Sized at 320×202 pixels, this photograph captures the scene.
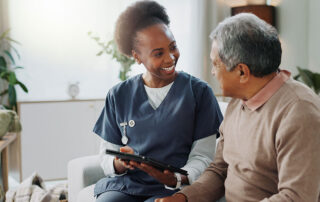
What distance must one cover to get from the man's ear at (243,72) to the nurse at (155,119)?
1.42ft

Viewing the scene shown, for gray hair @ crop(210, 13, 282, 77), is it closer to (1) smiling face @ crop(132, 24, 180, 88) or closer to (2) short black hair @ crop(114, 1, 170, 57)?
(1) smiling face @ crop(132, 24, 180, 88)

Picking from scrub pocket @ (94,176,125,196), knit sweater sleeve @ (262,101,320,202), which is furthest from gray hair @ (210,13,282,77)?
scrub pocket @ (94,176,125,196)

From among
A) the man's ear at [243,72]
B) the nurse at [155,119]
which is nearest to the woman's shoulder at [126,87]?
the nurse at [155,119]

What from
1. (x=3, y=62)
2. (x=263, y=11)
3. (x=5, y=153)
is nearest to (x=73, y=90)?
(x=3, y=62)

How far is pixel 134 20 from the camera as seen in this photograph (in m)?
1.65

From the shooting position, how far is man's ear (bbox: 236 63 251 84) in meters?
1.12

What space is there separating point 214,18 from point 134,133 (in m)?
3.23

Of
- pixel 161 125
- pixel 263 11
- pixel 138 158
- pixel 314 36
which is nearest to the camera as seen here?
pixel 138 158

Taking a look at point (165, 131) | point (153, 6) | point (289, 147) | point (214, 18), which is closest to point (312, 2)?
point (214, 18)

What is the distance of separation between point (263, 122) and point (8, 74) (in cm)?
308

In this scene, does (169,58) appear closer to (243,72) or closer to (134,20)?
(134,20)

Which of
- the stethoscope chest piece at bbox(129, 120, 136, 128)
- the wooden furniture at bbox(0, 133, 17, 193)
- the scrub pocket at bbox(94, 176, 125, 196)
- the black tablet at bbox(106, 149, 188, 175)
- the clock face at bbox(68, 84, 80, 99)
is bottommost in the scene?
the wooden furniture at bbox(0, 133, 17, 193)

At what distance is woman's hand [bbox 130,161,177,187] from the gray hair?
45cm

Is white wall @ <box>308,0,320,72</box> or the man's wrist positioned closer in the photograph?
the man's wrist
